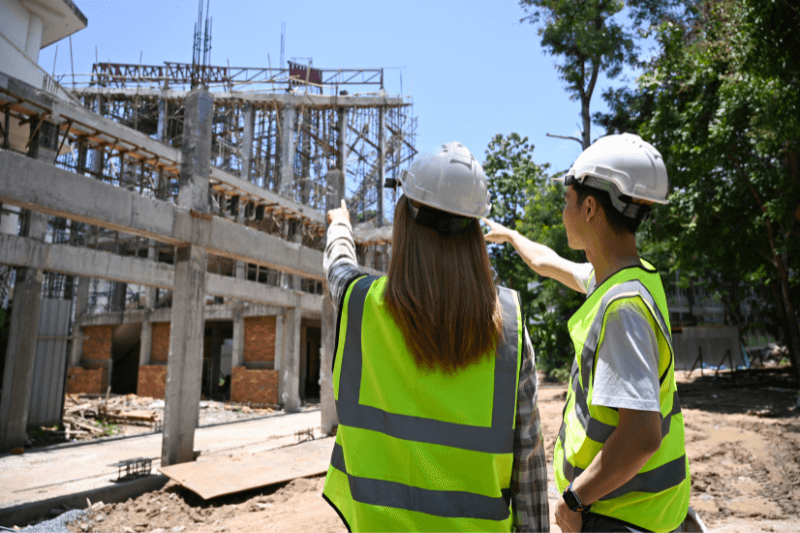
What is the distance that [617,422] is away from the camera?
1403mm

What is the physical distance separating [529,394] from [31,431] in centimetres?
1363

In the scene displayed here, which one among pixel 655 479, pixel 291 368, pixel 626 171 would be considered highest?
pixel 626 171

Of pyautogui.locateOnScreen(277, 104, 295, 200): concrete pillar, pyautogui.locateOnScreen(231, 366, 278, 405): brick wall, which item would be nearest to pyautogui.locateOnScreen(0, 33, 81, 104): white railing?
pyautogui.locateOnScreen(277, 104, 295, 200): concrete pillar

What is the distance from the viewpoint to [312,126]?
25.4 meters

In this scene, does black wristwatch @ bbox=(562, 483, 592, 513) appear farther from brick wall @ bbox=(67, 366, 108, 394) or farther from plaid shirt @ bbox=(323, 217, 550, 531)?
brick wall @ bbox=(67, 366, 108, 394)

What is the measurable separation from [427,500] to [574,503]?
0.46 m

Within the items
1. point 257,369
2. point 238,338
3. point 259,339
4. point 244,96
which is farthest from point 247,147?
point 257,369

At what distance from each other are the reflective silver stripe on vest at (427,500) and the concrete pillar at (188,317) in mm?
7121

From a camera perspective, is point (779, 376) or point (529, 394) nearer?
point (529, 394)

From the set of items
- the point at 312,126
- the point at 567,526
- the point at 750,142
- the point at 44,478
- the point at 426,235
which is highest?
the point at 312,126

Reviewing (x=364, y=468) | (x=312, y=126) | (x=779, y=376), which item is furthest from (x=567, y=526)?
(x=312, y=126)

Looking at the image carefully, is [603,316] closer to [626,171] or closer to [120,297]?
[626,171]

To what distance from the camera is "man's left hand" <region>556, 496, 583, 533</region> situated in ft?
4.59

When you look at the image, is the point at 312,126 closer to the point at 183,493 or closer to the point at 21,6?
the point at 21,6
